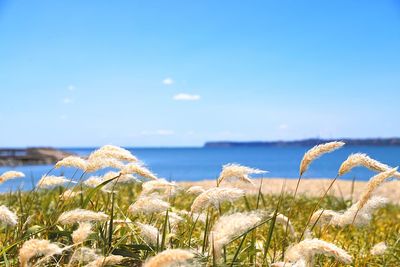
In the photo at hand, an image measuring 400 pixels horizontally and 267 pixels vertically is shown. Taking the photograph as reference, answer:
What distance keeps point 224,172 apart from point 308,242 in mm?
597

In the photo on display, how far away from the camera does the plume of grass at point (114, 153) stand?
7.55 ft

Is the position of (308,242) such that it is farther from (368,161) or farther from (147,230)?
(147,230)

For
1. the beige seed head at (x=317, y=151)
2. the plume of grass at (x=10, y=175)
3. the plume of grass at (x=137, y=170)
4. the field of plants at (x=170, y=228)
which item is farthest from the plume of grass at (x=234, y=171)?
the plume of grass at (x=10, y=175)

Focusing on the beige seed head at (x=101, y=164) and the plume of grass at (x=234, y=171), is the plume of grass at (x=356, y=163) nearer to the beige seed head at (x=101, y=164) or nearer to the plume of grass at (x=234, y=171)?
the plume of grass at (x=234, y=171)

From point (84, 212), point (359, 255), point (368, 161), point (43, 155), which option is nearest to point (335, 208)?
point (359, 255)

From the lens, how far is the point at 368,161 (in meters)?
2.11

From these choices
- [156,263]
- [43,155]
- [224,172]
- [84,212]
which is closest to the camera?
[156,263]

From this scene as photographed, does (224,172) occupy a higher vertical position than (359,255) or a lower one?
higher

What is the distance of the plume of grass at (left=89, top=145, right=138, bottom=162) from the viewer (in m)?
2.30

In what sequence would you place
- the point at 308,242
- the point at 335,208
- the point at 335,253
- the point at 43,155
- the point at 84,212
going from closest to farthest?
the point at 335,253 < the point at 308,242 < the point at 84,212 < the point at 335,208 < the point at 43,155

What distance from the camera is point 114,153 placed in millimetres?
2340

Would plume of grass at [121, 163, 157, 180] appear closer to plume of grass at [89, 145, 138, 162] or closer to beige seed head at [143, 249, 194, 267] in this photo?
plume of grass at [89, 145, 138, 162]

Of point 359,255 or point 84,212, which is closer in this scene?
point 84,212

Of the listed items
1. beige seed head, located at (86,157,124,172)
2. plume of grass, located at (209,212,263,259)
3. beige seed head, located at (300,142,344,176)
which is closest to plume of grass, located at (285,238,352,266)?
plume of grass, located at (209,212,263,259)
